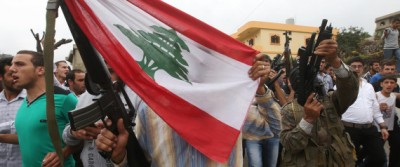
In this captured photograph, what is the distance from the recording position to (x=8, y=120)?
11.9 ft

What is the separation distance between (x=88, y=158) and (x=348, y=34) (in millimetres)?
28719


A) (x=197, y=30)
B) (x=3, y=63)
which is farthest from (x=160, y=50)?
(x=3, y=63)

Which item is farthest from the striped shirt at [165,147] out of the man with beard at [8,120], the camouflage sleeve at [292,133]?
the man with beard at [8,120]

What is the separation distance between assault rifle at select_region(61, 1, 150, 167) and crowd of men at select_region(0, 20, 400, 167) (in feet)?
0.13

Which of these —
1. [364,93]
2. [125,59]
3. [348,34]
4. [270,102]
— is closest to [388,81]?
[364,93]

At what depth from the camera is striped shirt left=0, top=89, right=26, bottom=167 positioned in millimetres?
3398

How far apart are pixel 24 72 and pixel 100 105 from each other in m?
1.81

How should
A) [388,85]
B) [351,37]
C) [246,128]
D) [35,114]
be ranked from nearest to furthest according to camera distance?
[35,114]
[246,128]
[388,85]
[351,37]

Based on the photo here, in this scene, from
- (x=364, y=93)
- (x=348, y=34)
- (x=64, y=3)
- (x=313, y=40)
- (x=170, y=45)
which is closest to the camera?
(x=64, y=3)

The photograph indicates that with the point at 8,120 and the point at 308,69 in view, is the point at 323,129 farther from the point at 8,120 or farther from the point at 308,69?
the point at 8,120

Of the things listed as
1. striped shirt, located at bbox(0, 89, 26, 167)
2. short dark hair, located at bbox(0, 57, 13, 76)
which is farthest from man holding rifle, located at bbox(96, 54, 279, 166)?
short dark hair, located at bbox(0, 57, 13, 76)

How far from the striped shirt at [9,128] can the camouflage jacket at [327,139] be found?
2.70 meters

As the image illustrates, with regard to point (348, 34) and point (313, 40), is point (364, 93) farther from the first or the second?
point (348, 34)

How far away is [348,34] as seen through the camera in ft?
91.0
